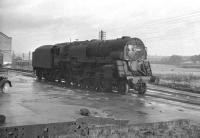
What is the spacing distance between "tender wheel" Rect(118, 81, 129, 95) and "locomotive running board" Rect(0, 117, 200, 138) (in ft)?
33.5

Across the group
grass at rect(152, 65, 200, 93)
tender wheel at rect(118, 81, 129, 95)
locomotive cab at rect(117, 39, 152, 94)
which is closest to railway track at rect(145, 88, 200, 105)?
locomotive cab at rect(117, 39, 152, 94)

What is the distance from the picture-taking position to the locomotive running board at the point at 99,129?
6711 millimetres

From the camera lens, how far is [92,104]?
1348 cm

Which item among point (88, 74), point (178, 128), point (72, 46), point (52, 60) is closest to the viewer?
point (178, 128)

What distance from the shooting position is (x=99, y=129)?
7.18 m

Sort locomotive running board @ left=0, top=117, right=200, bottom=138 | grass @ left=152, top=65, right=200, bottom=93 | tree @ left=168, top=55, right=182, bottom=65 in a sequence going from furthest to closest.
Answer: tree @ left=168, top=55, right=182, bottom=65 → grass @ left=152, top=65, right=200, bottom=93 → locomotive running board @ left=0, top=117, right=200, bottom=138

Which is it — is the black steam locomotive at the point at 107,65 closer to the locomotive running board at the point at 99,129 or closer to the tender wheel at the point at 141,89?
the tender wheel at the point at 141,89

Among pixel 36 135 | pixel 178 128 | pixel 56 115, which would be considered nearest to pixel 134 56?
pixel 56 115

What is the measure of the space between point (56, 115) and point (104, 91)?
30.8 ft

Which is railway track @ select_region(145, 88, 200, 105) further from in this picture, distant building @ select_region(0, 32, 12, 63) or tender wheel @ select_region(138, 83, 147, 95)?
distant building @ select_region(0, 32, 12, 63)

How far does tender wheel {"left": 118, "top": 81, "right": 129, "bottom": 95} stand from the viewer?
18359mm

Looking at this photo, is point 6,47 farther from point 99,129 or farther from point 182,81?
point 99,129

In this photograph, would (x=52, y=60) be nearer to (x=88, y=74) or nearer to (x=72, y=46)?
(x=72, y=46)

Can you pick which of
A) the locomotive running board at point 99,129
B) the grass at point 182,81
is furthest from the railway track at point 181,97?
the locomotive running board at point 99,129
